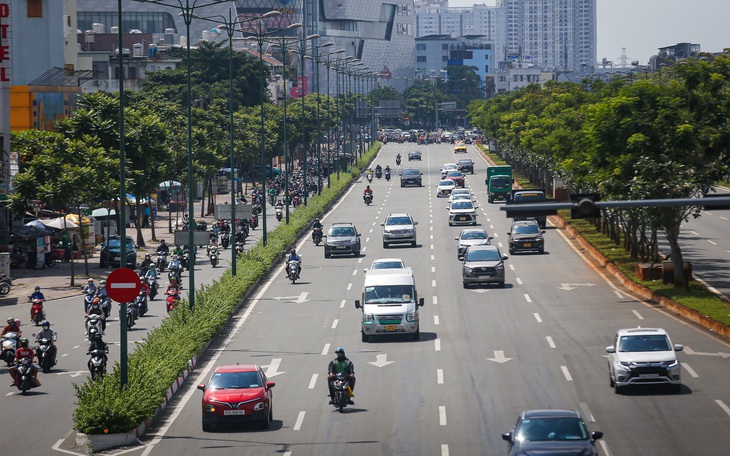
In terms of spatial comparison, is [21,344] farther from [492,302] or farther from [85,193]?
[85,193]

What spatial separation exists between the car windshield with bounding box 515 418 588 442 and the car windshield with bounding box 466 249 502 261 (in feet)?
97.8

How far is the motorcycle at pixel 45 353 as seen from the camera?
35.5 m

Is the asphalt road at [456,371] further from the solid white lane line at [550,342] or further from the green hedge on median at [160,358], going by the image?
the green hedge on median at [160,358]

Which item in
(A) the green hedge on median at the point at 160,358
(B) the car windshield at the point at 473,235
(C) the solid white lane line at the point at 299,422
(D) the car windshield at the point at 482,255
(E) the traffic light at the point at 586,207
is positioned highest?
(E) the traffic light at the point at 586,207

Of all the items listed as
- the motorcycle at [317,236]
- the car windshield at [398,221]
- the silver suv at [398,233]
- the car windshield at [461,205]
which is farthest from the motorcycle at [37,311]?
the car windshield at [461,205]

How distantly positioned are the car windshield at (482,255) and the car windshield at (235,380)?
24972 millimetres

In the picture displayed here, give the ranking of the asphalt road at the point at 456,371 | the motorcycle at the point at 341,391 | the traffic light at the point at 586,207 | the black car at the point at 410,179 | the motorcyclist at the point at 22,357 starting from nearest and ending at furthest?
the traffic light at the point at 586,207
the asphalt road at the point at 456,371
the motorcycle at the point at 341,391
the motorcyclist at the point at 22,357
the black car at the point at 410,179

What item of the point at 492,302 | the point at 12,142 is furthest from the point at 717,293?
the point at 12,142

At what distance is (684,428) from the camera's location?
2681 centimetres

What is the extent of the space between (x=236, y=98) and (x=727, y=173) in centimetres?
9096

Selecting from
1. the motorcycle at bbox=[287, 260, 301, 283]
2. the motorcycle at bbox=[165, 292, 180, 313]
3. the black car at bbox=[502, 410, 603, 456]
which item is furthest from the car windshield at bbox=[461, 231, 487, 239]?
the black car at bbox=[502, 410, 603, 456]

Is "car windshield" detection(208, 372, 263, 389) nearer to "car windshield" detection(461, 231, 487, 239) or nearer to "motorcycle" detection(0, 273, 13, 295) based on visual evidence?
"motorcycle" detection(0, 273, 13, 295)

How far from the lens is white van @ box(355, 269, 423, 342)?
130 ft

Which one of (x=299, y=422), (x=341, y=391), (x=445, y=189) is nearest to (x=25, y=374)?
(x=299, y=422)
